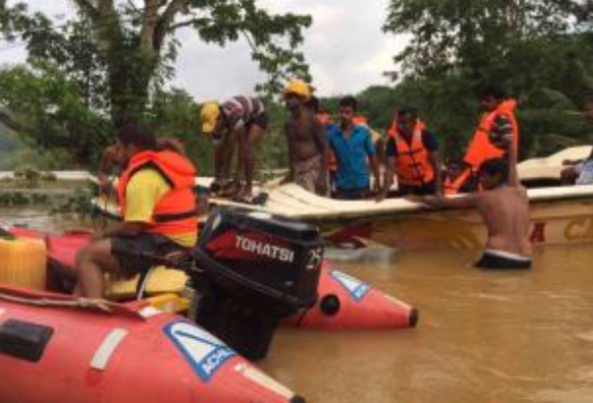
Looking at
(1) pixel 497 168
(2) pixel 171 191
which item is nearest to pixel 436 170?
(1) pixel 497 168

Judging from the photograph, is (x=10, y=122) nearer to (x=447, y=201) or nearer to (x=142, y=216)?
(x=447, y=201)

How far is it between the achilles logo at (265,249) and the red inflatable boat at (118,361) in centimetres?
44

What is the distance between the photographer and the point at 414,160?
7.84 meters

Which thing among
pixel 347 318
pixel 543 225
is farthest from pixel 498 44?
pixel 347 318

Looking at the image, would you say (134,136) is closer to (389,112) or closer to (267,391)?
(267,391)

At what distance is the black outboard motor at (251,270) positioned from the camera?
149 inches

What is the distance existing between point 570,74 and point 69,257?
15.1 meters

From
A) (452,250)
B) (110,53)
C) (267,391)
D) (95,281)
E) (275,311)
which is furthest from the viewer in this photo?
(110,53)

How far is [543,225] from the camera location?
26.4 feet

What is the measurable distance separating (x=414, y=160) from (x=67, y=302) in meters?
4.67

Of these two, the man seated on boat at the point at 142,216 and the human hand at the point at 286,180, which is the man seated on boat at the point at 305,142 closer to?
the human hand at the point at 286,180

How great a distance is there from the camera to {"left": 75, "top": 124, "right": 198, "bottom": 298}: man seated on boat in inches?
164

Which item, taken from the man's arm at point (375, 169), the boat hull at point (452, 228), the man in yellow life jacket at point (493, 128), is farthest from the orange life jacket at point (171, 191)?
the man's arm at point (375, 169)

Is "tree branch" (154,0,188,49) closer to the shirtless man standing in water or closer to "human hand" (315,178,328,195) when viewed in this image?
"human hand" (315,178,328,195)
